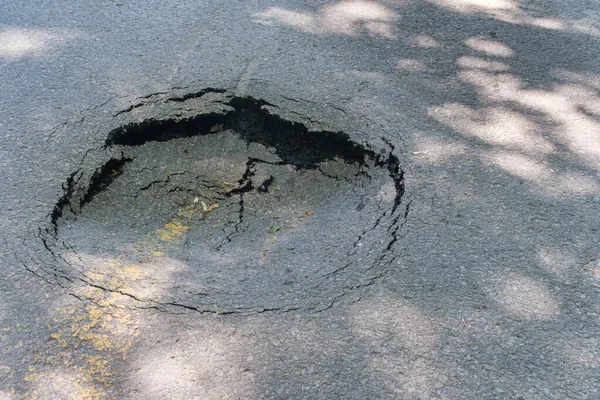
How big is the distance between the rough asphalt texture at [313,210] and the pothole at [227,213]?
0.02 meters

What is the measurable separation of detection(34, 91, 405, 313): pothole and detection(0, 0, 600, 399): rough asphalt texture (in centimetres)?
2

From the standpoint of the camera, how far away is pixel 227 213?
371cm

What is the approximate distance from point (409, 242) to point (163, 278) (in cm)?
121

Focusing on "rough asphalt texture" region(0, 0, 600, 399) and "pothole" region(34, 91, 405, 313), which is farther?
"pothole" region(34, 91, 405, 313)

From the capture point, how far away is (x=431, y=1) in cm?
524

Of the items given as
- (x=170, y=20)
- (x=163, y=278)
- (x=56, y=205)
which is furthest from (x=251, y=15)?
(x=163, y=278)

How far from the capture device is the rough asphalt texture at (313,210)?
2623mm

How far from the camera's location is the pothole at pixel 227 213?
9.78 feet

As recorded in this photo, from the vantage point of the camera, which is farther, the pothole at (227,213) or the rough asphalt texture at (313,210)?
the pothole at (227,213)

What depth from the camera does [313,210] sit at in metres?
3.64

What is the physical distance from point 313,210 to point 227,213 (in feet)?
1.65

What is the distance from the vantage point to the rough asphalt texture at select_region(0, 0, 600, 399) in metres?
2.62

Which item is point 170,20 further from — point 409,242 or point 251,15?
point 409,242

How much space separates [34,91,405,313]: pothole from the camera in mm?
2982
